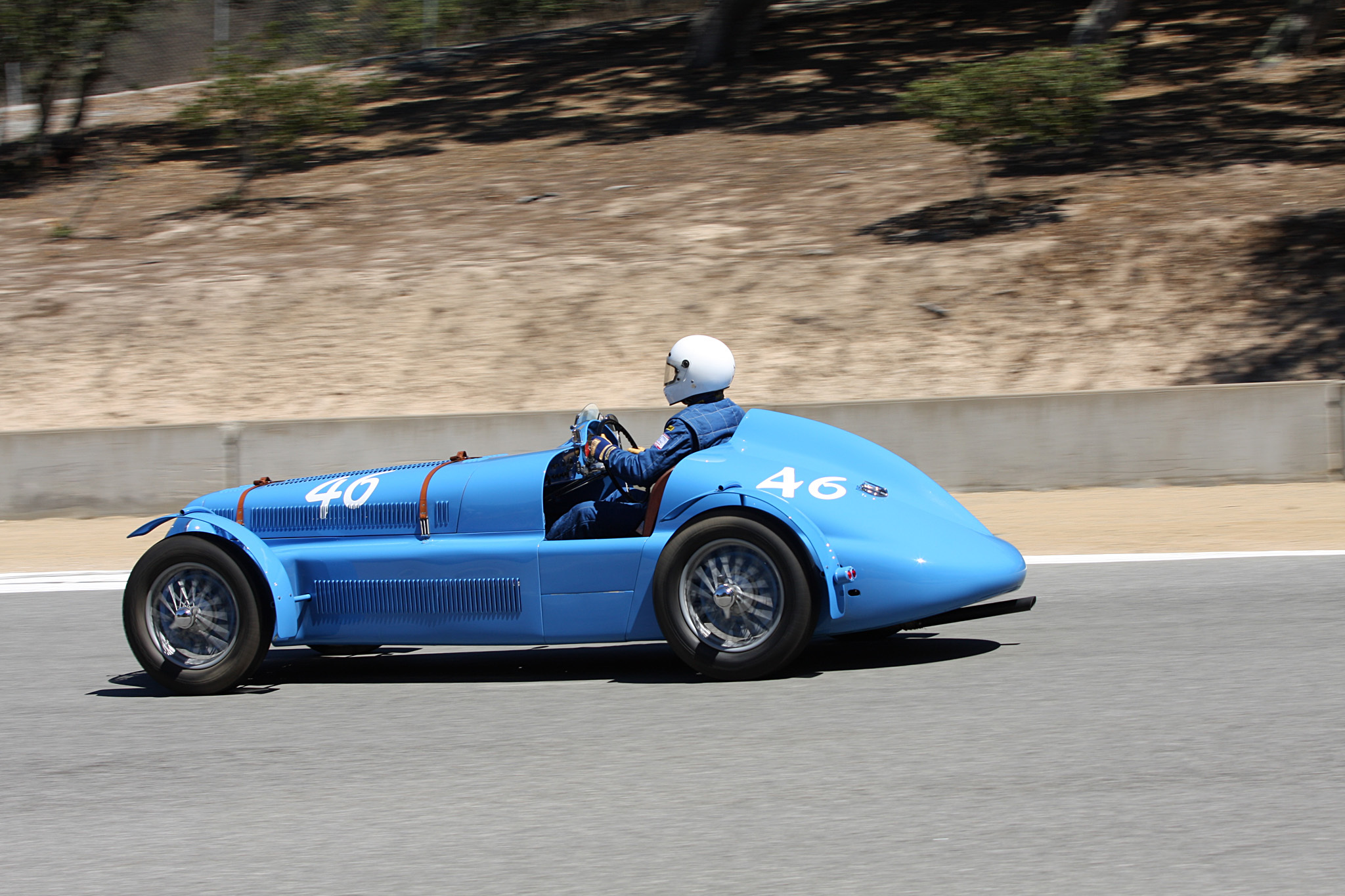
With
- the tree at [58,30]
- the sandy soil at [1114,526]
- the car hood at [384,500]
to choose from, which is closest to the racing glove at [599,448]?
the car hood at [384,500]

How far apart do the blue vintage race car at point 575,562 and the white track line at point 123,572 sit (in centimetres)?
218

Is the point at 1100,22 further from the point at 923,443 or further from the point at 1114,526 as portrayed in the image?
the point at 1114,526

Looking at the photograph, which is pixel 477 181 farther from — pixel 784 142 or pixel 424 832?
pixel 424 832

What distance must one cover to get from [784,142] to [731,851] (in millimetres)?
20756

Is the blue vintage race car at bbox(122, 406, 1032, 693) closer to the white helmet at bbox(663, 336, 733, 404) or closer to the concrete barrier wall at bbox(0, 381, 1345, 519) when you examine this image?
the white helmet at bbox(663, 336, 733, 404)

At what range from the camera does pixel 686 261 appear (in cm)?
1783

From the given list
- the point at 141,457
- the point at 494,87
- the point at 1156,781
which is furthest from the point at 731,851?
the point at 494,87

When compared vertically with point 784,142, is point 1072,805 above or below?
below

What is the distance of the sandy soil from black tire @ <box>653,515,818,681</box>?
3.91 meters

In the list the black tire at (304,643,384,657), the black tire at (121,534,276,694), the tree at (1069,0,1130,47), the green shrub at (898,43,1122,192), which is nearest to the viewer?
the black tire at (121,534,276,694)

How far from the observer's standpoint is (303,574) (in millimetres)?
5668

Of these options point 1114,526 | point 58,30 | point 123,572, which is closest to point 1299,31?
point 1114,526

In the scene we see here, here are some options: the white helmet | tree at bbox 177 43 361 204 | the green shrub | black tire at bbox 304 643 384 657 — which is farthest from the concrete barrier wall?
tree at bbox 177 43 361 204

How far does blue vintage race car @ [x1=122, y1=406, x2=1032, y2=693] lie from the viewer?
5164 mm
